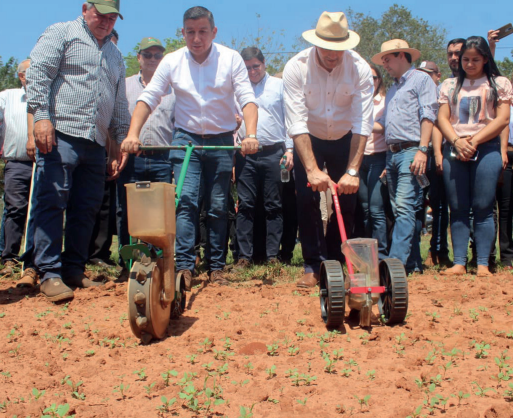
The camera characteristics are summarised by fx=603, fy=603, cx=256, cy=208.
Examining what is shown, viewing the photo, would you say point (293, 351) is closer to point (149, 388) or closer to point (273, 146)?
point (149, 388)

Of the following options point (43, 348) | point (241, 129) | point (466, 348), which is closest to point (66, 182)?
point (43, 348)

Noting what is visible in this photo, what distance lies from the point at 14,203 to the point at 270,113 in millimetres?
3084

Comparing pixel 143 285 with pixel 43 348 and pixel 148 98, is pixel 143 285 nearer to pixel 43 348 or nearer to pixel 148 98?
pixel 43 348

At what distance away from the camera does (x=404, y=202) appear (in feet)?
19.7

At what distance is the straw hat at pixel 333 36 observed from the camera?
16.2 ft

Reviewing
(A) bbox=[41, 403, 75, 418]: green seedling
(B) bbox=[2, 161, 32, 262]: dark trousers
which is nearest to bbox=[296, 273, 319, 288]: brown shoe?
(A) bbox=[41, 403, 75, 418]: green seedling

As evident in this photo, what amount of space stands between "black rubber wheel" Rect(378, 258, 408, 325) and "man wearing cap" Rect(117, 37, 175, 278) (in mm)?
2659

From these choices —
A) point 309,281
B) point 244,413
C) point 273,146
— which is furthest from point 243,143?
point 244,413

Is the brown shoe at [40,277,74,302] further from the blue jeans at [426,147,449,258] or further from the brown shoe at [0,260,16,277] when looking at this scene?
the blue jeans at [426,147,449,258]

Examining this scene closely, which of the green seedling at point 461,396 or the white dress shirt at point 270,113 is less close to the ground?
the white dress shirt at point 270,113

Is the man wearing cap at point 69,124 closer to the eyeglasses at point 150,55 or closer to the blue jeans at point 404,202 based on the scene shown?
the eyeglasses at point 150,55

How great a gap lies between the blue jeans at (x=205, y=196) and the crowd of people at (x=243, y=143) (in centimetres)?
1

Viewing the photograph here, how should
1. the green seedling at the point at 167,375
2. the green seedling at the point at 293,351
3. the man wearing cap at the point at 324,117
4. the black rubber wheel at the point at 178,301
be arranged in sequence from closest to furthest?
the green seedling at the point at 167,375
the green seedling at the point at 293,351
the black rubber wheel at the point at 178,301
the man wearing cap at the point at 324,117

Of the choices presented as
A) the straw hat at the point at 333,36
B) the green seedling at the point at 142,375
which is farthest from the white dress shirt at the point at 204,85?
the green seedling at the point at 142,375
